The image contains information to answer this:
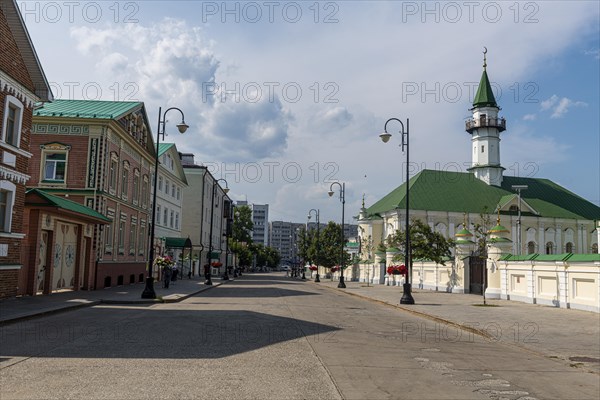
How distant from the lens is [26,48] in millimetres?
22250

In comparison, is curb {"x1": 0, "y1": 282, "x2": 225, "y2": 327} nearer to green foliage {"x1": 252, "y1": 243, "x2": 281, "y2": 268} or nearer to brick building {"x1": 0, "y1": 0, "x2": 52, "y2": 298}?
brick building {"x1": 0, "y1": 0, "x2": 52, "y2": 298}

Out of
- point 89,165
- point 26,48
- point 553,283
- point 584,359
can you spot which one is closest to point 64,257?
point 89,165

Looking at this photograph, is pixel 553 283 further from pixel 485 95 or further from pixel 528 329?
pixel 485 95

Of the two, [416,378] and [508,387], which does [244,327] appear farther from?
[508,387]

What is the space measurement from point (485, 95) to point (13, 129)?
6790 cm

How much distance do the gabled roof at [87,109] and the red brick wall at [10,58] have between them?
22.1 ft

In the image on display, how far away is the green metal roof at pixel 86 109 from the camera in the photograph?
30344 mm

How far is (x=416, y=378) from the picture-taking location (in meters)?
8.65

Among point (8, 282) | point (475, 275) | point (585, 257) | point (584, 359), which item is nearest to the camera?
point (584, 359)

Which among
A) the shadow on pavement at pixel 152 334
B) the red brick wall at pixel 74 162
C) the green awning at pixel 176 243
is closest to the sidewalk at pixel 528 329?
the shadow on pavement at pixel 152 334

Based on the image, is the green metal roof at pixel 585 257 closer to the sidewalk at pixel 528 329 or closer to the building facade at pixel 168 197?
the sidewalk at pixel 528 329

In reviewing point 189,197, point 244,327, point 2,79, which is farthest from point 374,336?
point 189,197

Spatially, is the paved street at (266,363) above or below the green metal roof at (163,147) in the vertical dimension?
below

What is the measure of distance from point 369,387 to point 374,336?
6.12 m
